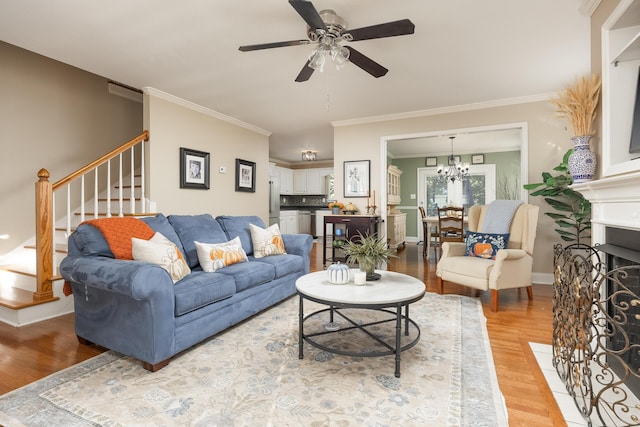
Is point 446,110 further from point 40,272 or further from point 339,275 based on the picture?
point 40,272

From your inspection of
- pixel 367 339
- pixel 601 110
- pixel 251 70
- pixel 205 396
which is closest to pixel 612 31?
pixel 601 110

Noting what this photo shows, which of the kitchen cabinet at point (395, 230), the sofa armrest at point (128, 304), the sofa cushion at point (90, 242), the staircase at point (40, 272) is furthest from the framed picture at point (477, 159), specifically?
the sofa cushion at point (90, 242)

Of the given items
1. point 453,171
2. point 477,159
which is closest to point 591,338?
point 453,171

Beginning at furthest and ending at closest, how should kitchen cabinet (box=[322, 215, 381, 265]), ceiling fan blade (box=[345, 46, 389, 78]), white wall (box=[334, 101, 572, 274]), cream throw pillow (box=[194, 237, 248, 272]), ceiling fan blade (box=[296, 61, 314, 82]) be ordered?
kitchen cabinet (box=[322, 215, 381, 265])
white wall (box=[334, 101, 572, 274])
cream throw pillow (box=[194, 237, 248, 272])
ceiling fan blade (box=[296, 61, 314, 82])
ceiling fan blade (box=[345, 46, 389, 78])

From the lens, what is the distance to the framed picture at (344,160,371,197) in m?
5.25

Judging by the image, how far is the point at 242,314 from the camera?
8.63 ft

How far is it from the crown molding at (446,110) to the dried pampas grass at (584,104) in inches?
89.2

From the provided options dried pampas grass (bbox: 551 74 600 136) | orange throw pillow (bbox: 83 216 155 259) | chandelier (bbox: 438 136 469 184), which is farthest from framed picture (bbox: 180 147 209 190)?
chandelier (bbox: 438 136 469 184)

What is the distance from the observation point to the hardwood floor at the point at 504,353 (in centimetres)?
163

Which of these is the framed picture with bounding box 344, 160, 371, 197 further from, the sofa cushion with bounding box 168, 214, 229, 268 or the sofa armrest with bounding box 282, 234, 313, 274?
the sofa cushion with bounding box 168, 214, 229, 268

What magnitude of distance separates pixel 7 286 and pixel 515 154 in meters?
9.36

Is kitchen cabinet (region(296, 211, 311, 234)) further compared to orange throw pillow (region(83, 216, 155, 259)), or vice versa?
kitchen cabinet (region(296, 211, 311, 234))

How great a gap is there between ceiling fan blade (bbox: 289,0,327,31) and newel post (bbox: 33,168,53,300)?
105 inches

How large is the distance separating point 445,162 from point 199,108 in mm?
6251
